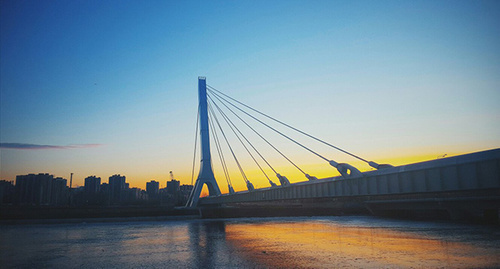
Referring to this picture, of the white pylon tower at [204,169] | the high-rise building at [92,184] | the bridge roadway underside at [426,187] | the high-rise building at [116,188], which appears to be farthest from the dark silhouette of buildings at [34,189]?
the bridge roadway underside at [426,187]

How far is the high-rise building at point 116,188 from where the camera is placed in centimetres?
16394

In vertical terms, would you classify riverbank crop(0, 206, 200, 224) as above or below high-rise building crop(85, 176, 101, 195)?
below

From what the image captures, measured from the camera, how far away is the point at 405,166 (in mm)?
24359

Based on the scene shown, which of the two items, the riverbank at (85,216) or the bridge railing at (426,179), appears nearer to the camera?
the bridge railing at (426,179)

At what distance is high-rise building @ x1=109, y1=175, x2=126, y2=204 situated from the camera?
164 meters

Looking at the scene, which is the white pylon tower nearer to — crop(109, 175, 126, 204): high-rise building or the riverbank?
the riverbank

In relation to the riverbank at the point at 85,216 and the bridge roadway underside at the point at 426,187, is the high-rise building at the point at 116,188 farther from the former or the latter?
the bridge roadway underside at the point at 426,187

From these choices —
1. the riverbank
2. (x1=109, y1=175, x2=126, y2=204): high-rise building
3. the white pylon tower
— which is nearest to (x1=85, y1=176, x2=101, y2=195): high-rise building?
(x1=109, y1=175, x2=126, y2=204): high-rise building

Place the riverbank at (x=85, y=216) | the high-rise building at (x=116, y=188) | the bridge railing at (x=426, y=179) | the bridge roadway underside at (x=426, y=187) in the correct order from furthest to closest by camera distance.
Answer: the high-rise building at (x=116, y=188)
the riverbank at (x=85, y=216)
the bridge roadway underside at (x=426, y=187)
the bridge railing at (x=426, y=179)

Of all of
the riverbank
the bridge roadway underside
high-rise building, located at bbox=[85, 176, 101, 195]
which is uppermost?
high-rise building, located at bbox=[85, 176, 101, 195]

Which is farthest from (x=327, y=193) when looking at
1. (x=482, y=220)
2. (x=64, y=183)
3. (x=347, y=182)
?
(x=64, y=183)

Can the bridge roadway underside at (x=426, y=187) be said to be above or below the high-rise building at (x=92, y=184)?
below

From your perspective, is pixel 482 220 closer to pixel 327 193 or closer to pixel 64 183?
pixel 327 193

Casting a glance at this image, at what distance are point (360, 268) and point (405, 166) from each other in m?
12.4
